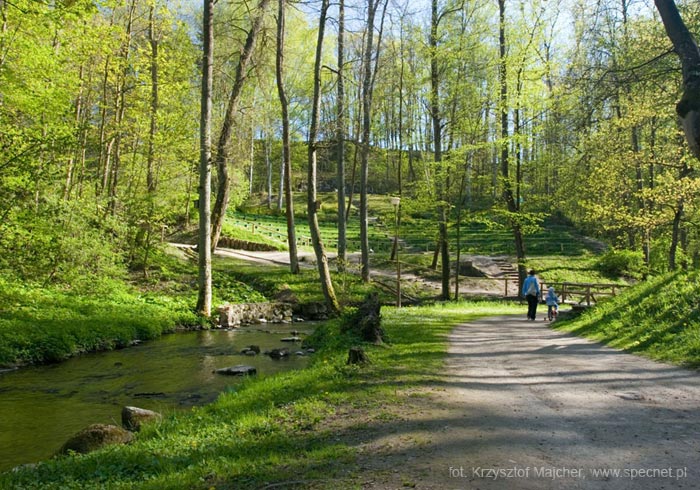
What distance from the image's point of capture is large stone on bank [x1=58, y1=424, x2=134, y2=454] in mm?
5500

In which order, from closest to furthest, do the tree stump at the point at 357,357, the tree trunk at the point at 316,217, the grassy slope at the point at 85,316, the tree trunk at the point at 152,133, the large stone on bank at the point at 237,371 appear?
the tree stump at the point at 357,357 < the large stone on bank at the point at 237,371 < the grassy slope at the point at 85,316 < the tree trunk at the point at 316,217 < the tree trunk at the point at 152,133

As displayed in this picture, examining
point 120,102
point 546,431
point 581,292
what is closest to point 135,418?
point 546,431

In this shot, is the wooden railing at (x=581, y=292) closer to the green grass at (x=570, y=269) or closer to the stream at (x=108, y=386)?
the green grass at (x=570, y=269)

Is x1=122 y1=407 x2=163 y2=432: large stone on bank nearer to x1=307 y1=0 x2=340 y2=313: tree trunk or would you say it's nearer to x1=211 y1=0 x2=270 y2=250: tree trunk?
x1=307 y1=0 x2=340 y2=313: tree trunk

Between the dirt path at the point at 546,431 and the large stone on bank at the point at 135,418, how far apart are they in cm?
357

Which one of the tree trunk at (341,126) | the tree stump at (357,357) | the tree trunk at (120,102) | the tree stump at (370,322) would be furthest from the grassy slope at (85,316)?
the tree stump at (357,357)

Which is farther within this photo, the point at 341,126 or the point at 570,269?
the point at 570,269

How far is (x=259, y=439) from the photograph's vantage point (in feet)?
15.9

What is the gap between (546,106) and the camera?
23.8 meters

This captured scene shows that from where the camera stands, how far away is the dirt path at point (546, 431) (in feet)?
11.9

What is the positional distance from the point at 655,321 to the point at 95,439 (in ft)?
34.2

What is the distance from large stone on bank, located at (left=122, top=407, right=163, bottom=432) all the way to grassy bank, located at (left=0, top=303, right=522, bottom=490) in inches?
26.3

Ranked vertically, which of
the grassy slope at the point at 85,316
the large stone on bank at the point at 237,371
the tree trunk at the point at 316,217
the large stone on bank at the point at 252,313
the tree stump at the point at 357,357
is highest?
the tree trunk at the point at 316,217

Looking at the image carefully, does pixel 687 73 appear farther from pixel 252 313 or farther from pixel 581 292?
pixel 581 292
